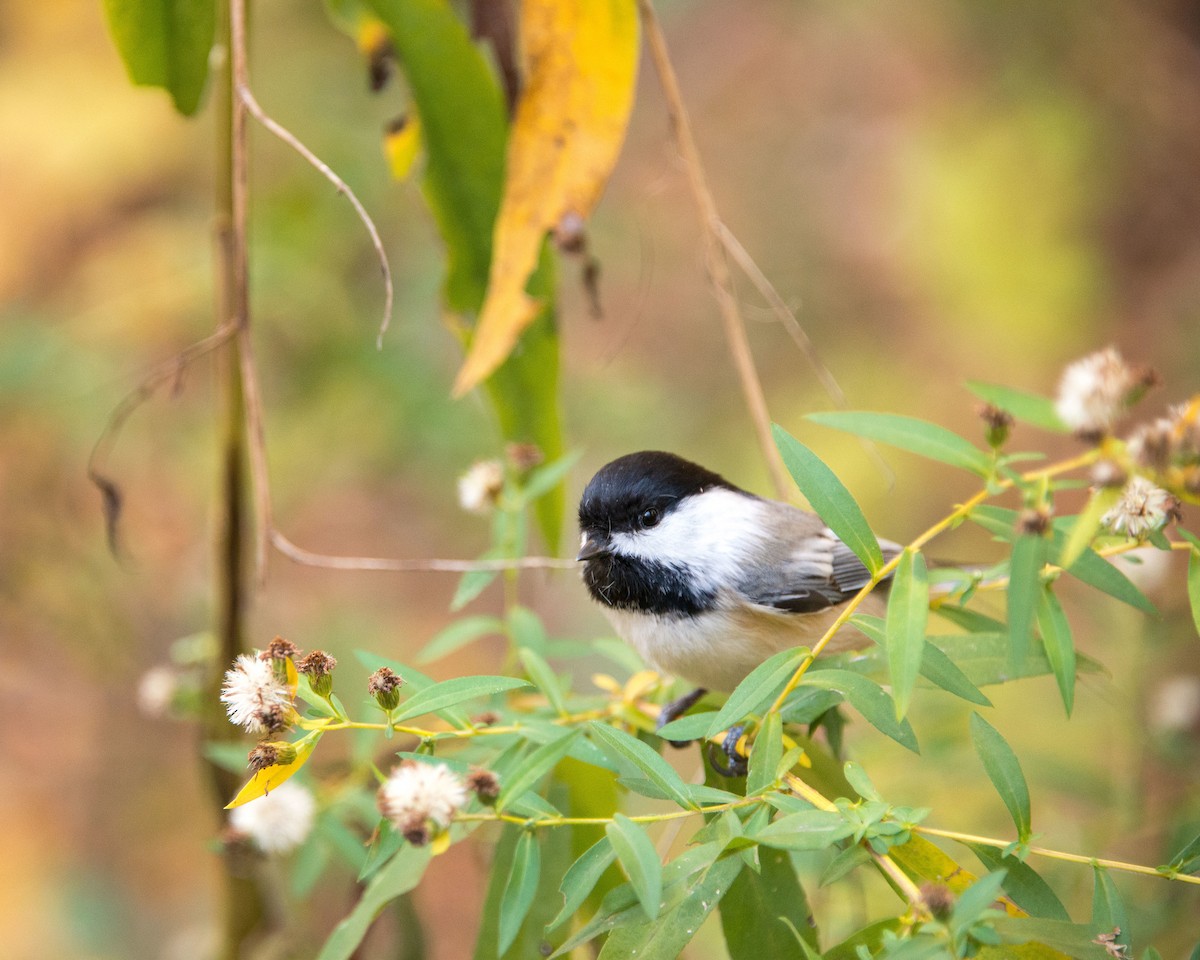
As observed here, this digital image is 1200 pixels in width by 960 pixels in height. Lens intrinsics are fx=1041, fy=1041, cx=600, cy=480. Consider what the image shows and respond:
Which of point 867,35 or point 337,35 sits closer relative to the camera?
point 337,35

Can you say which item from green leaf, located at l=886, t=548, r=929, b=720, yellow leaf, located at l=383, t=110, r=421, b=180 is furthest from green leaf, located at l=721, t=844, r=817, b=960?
yellow leaf, located at l=383, t=110, r=421, b=180

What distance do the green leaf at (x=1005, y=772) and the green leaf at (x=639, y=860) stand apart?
386 mm

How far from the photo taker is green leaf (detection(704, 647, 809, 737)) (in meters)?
1.08

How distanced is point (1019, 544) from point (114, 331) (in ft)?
8.84

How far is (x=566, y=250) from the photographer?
1.72m

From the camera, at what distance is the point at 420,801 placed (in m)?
0.95

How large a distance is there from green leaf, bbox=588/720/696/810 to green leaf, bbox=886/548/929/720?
9.6 inches

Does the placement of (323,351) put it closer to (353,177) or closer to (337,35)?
(353,177)

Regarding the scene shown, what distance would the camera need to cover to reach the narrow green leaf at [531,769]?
1046 mm

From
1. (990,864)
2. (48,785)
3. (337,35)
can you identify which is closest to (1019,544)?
(990,864)

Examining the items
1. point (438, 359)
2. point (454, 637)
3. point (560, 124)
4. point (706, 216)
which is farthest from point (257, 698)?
point (438, 359)

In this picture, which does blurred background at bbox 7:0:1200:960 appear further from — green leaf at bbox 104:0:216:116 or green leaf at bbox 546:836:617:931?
green leaf at bbox 546:836:617:931

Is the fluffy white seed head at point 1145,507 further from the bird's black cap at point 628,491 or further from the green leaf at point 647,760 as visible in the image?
the bird's black cap at point 628,491

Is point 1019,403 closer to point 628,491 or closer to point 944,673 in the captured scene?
point 944,673
